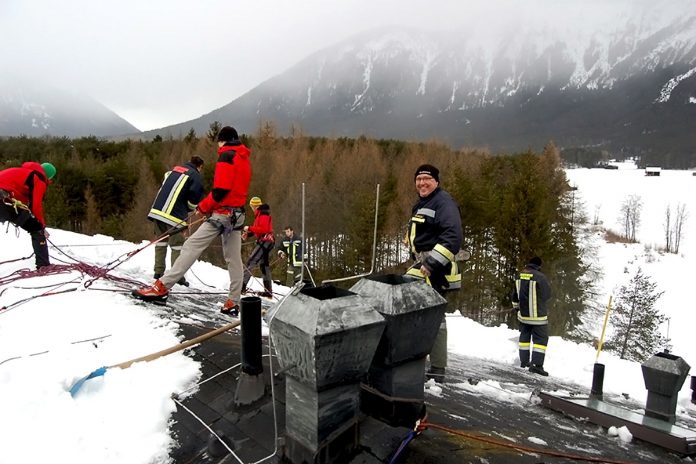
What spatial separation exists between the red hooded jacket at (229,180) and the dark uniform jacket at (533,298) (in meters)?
5.36

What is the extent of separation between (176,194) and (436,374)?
4.62m

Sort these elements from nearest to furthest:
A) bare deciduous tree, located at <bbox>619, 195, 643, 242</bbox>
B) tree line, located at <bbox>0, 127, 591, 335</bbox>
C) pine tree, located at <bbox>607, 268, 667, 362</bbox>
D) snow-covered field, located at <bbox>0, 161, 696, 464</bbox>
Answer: snow-covered field, located at <bbox>0, 161, 696, 464</bbox>
pine tree, located at <bbox>607, 268, 667, 362</bbox>
tree line, located at <bbox>0, 127, 591, 335</bbox>
bare deciduous tree, located at <bbox>619, 195, 643, 242</bbox>

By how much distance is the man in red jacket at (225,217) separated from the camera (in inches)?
210

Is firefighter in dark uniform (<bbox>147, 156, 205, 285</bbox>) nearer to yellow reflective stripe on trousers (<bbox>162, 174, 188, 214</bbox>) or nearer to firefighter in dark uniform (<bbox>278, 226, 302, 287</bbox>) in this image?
yellow reflective stripe on trousers (<bbox>162, 174, 188, 214</bbox>)

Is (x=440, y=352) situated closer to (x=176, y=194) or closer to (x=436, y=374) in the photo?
(x=436, y=374)

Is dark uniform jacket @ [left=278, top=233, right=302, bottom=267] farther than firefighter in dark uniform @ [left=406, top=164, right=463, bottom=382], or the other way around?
dark uniform jacket @ [left=278, top=233, right=302, bottom=267]

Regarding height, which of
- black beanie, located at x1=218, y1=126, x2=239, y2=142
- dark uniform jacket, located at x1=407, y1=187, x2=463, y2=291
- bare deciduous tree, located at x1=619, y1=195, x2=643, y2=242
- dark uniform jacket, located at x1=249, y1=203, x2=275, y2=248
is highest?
black beanie, located at x1=218, y1=126, x2=239, y2=142

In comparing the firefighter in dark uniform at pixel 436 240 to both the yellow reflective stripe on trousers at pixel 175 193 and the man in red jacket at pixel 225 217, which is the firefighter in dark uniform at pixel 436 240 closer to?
the man in red jacket at pixel 225 217

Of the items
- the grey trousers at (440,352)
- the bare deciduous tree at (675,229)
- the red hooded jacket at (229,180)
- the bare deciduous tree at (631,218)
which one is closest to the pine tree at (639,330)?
the grey trousers at (440,352)

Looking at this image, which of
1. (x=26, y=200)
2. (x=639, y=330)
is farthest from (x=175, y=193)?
(x=639, y=330)

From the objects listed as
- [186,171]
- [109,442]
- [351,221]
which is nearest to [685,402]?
[109,442]

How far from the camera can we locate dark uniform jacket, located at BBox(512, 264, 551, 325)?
7.81 metres

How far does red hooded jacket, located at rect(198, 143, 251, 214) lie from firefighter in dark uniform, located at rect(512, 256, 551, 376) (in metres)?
5.38

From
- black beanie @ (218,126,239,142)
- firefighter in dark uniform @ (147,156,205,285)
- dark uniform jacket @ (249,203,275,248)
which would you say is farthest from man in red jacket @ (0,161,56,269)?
dark uniform jacket @ (249,203,275,248)
